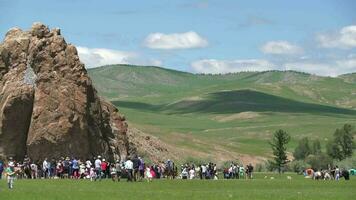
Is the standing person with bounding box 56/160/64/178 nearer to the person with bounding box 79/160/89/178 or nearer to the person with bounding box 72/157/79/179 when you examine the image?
the person with bounding box 72/157/79/179

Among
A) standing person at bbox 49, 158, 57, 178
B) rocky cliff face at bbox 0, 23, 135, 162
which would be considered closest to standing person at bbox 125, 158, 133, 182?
standing person at bbox 49, 158, 57, 178

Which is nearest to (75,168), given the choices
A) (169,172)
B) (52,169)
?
(52,169)

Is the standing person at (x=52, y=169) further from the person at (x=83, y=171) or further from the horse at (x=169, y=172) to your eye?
the horse at (x=169, y=172)

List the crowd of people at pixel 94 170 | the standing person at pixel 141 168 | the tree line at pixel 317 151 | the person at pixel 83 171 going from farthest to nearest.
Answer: the tree line at pixel 317 151, the person at pixel 83 171, the standing person at pixel 141 168, the crowd of people at pixel 94 170

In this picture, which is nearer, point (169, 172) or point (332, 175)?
point (169, 172)

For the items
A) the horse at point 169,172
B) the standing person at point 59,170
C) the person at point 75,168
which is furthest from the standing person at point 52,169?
the horse at point 169,172

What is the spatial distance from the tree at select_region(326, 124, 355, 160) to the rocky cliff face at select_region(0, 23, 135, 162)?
71.3 metres

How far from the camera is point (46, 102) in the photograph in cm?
7306

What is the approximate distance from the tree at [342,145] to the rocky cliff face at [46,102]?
71320 mm

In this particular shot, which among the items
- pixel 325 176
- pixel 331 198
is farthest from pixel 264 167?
pixel 331 198

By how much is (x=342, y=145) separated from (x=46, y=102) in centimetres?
8549

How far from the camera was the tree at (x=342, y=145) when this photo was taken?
468 feet

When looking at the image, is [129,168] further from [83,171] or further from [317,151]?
[317,151]

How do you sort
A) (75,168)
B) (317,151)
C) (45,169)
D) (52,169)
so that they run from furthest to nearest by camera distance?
1. (317,151)
2. (52,169)
3. (45,169)
4. (75,168)
